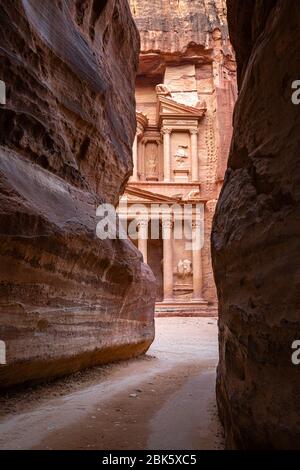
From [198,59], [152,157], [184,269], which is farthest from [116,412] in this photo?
[198,59]

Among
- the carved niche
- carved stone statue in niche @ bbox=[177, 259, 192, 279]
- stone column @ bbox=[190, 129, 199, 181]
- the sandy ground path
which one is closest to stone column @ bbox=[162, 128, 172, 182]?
stone column @ bbox=[190, 129, 199, 181]

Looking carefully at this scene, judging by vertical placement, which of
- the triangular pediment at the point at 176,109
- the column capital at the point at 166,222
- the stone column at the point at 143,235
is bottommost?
the stone column at the point at 143,235

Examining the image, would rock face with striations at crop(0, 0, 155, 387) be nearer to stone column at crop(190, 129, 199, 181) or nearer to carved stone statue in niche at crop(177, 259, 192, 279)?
carved stone statue in niche at crop(177, 259, 192, 279)

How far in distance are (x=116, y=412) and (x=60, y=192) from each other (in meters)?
2.27

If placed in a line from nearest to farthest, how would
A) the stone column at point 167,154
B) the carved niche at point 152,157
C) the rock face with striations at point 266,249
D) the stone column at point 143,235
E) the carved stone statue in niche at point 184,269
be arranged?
the rock face with striations at point 266,249 → the stone column at point 143,235 → the carved stone statue in niche at point 184,269 → the stone column at point 167,154 → the carved niche at point 152,157

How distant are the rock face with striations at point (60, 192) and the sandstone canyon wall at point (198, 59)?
19.1 meters

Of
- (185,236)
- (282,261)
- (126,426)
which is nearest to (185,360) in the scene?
(126,426)

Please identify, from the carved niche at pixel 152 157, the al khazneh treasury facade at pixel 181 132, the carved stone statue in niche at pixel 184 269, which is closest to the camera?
the al khazneh treasury facade at pixel 181 132

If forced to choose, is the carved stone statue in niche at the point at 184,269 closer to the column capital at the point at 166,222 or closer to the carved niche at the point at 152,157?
the column capital at the point at 166,222

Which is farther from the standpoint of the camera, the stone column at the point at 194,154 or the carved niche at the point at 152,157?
the carved niche at the point at 152,157

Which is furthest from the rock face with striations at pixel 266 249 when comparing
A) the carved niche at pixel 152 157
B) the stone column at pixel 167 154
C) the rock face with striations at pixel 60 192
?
the carved niche at pixel 152 157

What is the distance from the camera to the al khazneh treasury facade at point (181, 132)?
23.0 m

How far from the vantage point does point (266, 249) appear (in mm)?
2105

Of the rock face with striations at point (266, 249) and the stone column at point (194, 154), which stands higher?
the stone column at point (194, 154)
